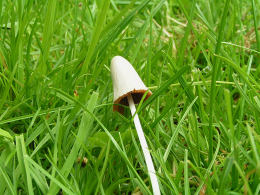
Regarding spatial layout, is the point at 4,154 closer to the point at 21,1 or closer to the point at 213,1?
the point at 21,1

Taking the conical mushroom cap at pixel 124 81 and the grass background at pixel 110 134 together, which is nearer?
the grass background at pixel 110 134

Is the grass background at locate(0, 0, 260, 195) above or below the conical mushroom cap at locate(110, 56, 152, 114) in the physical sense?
below

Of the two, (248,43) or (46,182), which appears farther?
(248,43)

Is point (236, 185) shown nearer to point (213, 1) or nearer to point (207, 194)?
point (207, 194)

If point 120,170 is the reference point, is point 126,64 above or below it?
above

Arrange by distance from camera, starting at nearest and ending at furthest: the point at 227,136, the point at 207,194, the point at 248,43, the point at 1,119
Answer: the point at 207,194
the point at 227,136
the point at 1,119
the point at 248,43

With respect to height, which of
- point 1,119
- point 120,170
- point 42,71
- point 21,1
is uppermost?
point 21,1

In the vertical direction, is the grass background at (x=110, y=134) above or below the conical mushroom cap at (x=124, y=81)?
below

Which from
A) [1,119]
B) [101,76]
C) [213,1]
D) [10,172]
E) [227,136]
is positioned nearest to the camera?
[10,172]

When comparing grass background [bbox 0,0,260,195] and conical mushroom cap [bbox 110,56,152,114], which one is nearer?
grass background [bbox 0,0,260,195]

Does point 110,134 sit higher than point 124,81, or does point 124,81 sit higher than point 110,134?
point 124,81

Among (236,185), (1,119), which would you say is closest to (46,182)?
(1,119)
